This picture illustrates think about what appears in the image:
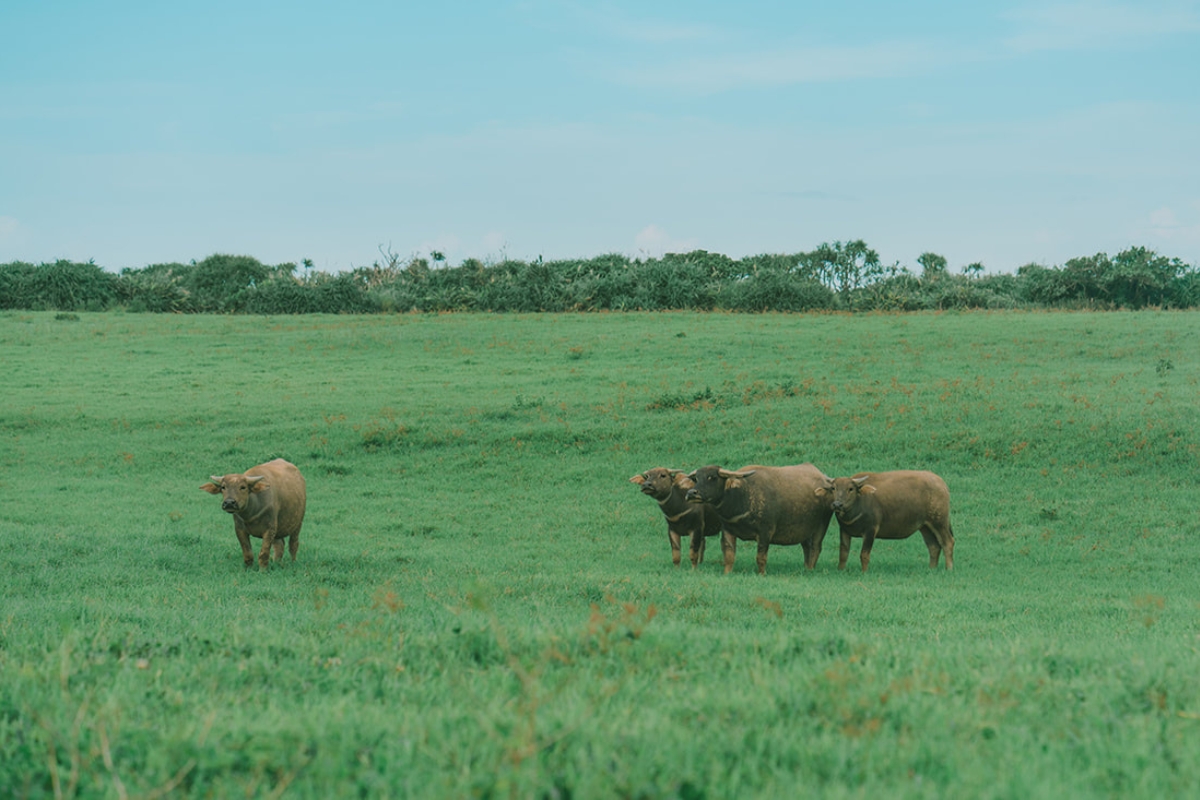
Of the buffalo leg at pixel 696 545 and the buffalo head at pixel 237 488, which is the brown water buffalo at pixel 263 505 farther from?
the buffalo leg at pixel 696 545

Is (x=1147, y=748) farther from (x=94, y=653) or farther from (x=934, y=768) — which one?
(x=94, y=653)

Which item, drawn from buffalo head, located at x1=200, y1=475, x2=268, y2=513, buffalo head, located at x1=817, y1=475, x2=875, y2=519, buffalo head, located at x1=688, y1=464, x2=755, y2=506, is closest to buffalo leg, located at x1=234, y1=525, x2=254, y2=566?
buffalo head, located at x1=200, y1=475, x2=268, y2=513

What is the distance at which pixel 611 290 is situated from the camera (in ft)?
205

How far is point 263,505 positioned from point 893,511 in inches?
390

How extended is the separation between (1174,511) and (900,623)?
11.1 meters

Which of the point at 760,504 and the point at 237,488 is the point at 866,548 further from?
the point at 237,488

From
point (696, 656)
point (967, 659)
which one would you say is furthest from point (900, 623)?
point (696, 656)

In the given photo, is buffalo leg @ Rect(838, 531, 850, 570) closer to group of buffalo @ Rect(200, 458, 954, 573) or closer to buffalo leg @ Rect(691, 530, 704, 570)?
group of buffalo @ Rect(200, 458, 954, 573)

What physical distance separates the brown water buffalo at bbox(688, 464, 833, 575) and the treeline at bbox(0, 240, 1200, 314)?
140 ft

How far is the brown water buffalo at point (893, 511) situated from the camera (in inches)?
648

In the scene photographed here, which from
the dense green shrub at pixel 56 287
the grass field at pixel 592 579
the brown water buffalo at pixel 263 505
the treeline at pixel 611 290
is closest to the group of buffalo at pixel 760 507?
the brown water buffalo at pixel 263 505

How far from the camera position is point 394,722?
5.02 m

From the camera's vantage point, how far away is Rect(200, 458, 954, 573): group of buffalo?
51.4 feet

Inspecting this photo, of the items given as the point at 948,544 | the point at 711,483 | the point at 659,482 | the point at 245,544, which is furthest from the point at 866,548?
the point at 245,544
